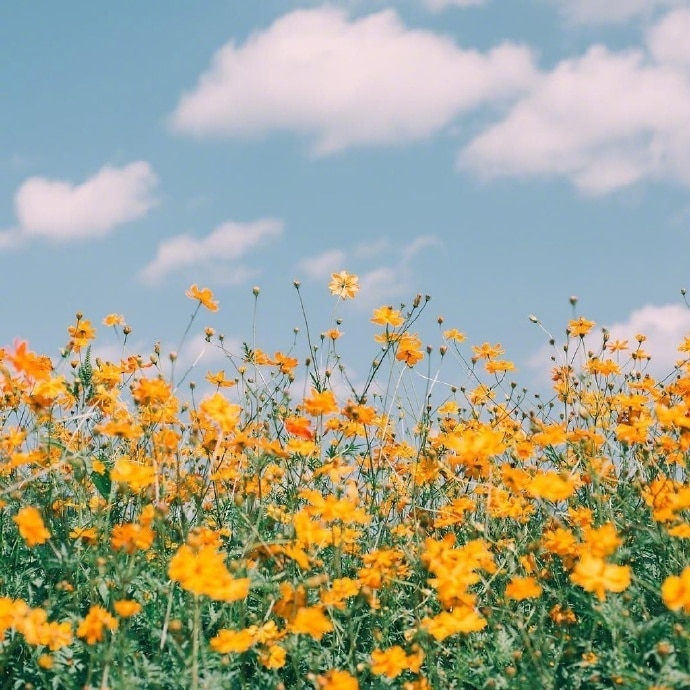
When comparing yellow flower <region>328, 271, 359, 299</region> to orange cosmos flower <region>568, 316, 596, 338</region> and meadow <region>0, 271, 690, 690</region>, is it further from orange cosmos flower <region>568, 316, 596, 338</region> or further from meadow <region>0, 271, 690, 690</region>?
orange cosmos flower <region>568, 316, 596, 338</region>

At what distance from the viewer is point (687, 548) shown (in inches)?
114

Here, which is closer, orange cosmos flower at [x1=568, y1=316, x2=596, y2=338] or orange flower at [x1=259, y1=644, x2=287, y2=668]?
orange flower at [x1=259, y1=644, x2=287, y2=668]

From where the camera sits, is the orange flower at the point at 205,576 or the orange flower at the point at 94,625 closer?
the orange flower at the point at 205,576

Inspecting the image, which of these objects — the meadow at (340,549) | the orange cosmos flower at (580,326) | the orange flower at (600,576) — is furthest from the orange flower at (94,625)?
the orange cosmos flower at (580,326)

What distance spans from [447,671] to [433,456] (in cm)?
74

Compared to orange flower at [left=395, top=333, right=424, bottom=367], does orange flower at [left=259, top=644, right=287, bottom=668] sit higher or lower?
lower

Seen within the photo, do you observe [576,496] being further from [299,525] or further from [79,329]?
[79,329]

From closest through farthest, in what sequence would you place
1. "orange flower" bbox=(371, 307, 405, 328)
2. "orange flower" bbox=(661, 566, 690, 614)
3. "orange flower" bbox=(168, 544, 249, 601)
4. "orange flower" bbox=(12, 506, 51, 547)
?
"orange flower" bbox=(661, 566, 690, 614), "orange flower" bbox=(168, 544, 249, 601), "orange flower" bbox=(12, 506, 51, 547), "orange flower" bbox=(371, 307, 405, 328)

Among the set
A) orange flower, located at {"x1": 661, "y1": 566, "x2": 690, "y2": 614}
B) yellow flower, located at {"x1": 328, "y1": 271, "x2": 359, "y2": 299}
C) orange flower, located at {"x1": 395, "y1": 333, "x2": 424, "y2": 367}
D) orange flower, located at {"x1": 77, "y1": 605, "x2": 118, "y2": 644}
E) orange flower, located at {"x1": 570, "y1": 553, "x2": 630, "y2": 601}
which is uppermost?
yellow flower, located at {"x1": 328, "y1": 271, "x2": 359, "y2": 299}

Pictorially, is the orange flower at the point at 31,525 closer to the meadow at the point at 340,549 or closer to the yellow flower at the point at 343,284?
the meadow at the point at 340,549

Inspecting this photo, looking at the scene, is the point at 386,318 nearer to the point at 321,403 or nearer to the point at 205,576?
the point at 321,403

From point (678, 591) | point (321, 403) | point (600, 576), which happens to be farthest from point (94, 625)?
point (678, 591)

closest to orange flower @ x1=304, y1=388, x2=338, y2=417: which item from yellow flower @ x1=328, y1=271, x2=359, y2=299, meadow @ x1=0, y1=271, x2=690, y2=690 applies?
meadow @ x1=0, y1=271, x2=690, y2=690

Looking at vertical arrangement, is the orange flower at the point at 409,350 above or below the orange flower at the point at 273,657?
above
